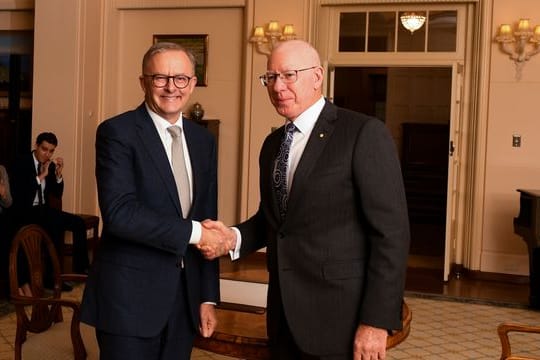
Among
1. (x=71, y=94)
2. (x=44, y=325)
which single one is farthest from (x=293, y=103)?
(x=71, y=94)

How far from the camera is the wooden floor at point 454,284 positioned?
21.4ft

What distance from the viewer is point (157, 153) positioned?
2.09m

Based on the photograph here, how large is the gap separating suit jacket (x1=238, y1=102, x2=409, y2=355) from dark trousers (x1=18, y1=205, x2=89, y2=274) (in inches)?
184

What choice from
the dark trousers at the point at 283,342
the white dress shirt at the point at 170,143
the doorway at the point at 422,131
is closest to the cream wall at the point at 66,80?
the doorway at the point at 422,131

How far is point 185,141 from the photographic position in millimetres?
2219

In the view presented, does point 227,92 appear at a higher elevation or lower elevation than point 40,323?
higher

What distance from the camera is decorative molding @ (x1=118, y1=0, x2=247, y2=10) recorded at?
8.06 meters

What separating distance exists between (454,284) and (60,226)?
4.13 meters

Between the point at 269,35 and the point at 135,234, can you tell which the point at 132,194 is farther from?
the point at 269,35

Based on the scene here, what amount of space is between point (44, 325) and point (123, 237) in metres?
1.36

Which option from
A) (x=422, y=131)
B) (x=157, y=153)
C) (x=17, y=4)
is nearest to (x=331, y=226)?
(x=157, y=153)

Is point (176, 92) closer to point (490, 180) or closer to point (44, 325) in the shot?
point (44, 325)

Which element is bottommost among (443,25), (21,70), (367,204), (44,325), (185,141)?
(44,325)

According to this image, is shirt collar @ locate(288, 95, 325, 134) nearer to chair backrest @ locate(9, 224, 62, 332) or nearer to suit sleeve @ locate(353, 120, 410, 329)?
suit sleeve @ locate(353, 120, 410, 329)
